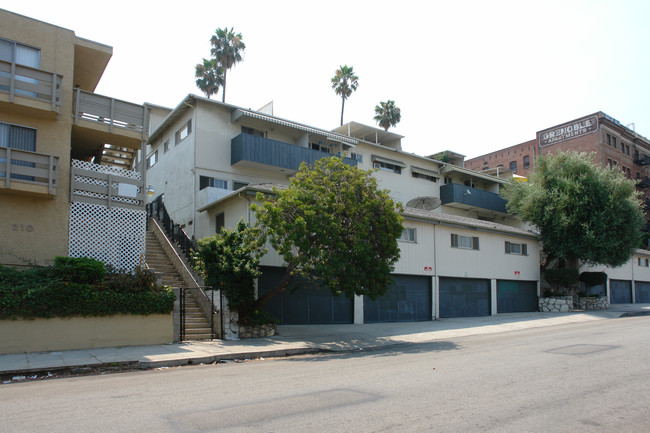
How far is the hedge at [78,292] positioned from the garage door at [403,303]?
10.5m

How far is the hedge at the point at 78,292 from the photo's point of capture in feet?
41.7

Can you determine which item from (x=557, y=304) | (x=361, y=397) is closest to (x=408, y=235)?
(x=557, y=304)

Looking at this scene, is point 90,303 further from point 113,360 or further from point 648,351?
point 648,351

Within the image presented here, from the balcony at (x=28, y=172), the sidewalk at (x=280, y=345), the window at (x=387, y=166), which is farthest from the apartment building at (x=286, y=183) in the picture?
the balcony at (x=28, y=172)

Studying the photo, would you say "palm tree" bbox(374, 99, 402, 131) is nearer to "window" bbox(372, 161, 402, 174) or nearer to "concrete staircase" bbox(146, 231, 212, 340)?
"window" bbox(372, 161, 402, 174)

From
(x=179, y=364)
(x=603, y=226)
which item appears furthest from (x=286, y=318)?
(x=603, y=226)

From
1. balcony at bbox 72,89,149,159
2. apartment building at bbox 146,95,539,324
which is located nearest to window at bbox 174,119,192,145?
apartment building at bbox 146,95,539,324

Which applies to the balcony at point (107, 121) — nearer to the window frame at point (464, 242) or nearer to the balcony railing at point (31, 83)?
the balcony railing at point (31, 83)

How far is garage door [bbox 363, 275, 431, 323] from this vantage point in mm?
22656

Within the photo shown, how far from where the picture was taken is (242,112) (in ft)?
85.5

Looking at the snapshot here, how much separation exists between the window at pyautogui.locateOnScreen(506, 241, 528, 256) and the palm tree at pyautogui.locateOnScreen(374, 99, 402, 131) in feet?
75.4

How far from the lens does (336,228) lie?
50.1ft

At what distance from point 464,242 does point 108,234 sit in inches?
740

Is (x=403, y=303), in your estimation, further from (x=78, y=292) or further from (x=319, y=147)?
(x=78, y=292)
